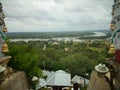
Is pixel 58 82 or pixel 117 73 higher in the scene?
pixel 117 73

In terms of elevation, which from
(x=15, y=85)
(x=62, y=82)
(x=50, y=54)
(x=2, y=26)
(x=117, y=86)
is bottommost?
(x=50, y=54)

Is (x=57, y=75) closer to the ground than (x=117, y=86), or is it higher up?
closer to the ground

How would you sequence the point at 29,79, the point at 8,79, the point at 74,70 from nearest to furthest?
the point at 8,79
the point at 29,79
the point at 74,70

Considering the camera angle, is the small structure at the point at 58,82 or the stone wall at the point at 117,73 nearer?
the stone wall at the point at 117,73

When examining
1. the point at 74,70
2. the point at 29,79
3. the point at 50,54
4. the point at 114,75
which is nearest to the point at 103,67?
the point at 114,75

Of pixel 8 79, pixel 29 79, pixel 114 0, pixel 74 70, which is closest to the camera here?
pixel 114 0

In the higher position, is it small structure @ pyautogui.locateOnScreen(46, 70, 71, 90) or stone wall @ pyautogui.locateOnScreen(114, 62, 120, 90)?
stone wall @ pyautogui.locateOnScreen(114, 62, 120, 90)

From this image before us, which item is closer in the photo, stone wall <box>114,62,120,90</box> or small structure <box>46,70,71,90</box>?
stone wall <box>114,62,120,90</box>

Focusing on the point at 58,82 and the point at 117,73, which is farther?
the point at 58,82

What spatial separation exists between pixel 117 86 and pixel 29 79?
10683 mm

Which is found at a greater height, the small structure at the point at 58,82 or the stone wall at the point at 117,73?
the stone wall at the point at 117,73

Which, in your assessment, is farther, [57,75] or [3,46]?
[57,75]

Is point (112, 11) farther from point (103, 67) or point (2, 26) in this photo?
point (2, 26)

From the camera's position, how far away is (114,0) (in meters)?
10.1
